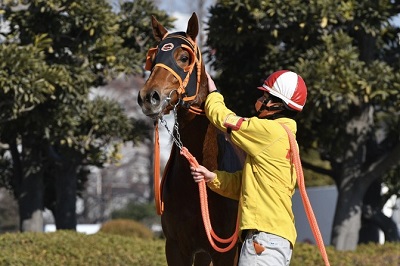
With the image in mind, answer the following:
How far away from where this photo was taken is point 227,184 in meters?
4.66

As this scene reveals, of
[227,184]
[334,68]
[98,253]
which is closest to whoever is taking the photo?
[227,184]

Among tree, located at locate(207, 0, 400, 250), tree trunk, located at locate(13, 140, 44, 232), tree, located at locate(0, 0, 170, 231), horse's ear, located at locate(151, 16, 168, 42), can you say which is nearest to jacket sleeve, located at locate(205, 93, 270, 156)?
horse's ear, located at locate(151, 16, 168, 42)

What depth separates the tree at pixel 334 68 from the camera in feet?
34.0

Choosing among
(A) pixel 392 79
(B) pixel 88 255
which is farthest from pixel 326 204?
(B) pixel 88 255

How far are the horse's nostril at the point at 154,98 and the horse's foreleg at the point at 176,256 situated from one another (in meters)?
1.04

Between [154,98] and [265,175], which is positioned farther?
[154,98]

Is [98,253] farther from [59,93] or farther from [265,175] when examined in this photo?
[265,175]

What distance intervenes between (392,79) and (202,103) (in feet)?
19.8

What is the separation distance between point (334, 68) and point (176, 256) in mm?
5795

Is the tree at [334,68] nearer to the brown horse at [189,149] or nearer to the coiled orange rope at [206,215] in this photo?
the brown horse at [189,149]

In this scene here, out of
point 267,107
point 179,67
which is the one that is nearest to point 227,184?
point 267,107

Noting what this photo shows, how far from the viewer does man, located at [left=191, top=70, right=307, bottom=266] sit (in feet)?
13.8

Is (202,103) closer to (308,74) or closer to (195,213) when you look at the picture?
(195,213)

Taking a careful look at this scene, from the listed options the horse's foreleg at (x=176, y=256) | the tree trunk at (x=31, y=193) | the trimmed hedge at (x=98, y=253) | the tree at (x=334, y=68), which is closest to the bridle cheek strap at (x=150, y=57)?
the horse's foreleg at (x=176, y=256)
